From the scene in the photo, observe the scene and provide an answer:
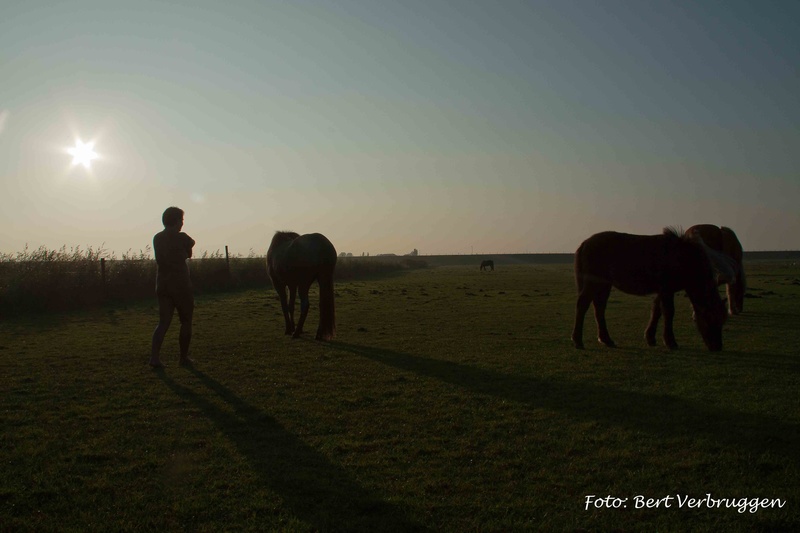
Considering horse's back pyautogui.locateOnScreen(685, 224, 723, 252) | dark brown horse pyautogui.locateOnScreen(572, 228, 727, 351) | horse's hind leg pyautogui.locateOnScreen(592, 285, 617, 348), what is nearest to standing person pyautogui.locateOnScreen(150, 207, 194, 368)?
dark brown horse pyautogui.locateOnScreen(572, 228, 727, 351)

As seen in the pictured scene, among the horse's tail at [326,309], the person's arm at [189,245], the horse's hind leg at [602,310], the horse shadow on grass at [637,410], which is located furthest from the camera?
the horse's tail at [326,309]

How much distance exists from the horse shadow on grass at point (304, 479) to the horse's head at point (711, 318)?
7207 millimetres

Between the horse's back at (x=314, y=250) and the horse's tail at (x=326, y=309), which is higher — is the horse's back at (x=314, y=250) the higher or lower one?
the higher one

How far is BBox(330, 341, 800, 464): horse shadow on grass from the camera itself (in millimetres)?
4883

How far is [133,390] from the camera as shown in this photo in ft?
23.3

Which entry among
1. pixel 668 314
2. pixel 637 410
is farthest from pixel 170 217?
pixel 668 314

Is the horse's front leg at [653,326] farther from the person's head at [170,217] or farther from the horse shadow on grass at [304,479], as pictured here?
the person's head at [170,217]

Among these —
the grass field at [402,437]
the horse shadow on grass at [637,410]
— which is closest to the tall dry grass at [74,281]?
the grass field at [402,437]

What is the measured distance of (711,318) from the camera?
30.6 ft

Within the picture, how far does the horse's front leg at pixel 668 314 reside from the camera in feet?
31.4

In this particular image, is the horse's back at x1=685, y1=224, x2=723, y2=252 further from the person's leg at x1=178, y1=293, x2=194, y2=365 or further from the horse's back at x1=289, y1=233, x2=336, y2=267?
the person's leg at x1=178, y1=293, x2=194, y2=365

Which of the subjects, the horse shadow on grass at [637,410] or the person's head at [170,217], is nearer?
the horse shadow on grass at [637,410]

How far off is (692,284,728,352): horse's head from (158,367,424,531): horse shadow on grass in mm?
7207

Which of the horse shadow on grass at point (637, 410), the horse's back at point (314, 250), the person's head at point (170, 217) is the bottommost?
the horse shadow on grass at point (637, 410)
